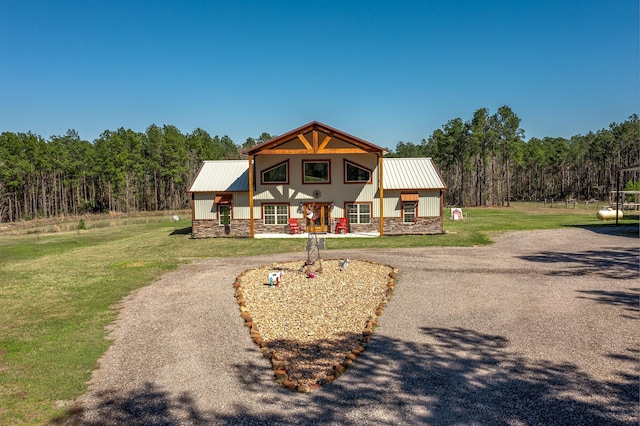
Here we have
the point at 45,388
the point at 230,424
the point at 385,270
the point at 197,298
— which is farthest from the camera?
the point at 385,270

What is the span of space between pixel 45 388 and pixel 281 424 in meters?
4.29

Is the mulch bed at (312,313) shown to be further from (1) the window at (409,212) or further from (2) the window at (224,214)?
(2) the window at (224,214)

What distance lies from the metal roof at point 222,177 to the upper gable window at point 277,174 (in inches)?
61.7

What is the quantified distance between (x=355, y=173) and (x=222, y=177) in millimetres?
9680

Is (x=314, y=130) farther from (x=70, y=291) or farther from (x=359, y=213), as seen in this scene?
(x=70, y=291)

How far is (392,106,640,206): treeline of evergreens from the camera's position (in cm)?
5897

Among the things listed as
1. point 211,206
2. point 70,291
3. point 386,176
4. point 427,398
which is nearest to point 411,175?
point 386,176

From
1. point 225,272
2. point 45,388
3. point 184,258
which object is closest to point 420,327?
point 45,388

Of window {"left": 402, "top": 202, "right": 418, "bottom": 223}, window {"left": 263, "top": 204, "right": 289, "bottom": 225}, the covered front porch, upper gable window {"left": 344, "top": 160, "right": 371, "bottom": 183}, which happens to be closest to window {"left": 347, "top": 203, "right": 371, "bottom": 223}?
the covered front porch

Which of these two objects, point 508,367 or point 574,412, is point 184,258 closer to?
point 508,367

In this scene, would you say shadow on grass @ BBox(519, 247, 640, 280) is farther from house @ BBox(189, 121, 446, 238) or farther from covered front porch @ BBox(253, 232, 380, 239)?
covered front porch @ BBox(253, 232, 380, 239)

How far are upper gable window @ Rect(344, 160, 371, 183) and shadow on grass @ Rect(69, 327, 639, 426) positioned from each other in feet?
67.8

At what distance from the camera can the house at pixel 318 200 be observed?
27.9 meters

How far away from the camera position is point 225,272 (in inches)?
635
